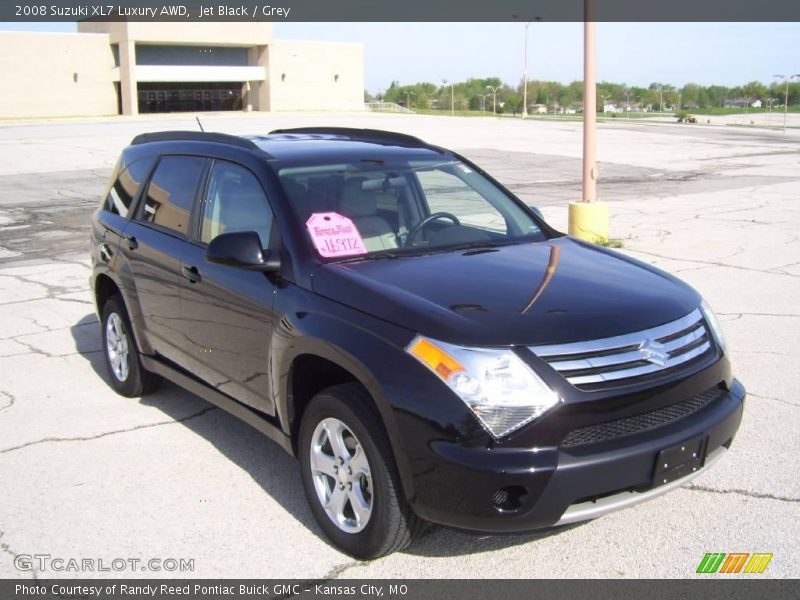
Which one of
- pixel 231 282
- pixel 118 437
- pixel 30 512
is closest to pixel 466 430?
pixel 231 282

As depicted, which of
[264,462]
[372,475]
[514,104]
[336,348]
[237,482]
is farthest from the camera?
[514,104]

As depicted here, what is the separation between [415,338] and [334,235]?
1.08 m

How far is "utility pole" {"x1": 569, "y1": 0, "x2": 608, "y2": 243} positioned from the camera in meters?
10.6

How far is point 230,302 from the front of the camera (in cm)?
439

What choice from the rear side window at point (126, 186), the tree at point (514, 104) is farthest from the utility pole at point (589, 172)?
the tree at point (514, 104)

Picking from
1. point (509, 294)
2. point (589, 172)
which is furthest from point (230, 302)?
point (589, 172)

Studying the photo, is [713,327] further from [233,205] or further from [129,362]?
[129,362]

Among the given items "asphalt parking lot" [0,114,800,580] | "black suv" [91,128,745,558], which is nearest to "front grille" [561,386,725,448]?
"black suv" [91,128,745,558]

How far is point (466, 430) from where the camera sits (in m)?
3.14

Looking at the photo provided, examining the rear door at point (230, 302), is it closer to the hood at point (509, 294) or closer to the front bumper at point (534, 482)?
the hood at point (509, 294)

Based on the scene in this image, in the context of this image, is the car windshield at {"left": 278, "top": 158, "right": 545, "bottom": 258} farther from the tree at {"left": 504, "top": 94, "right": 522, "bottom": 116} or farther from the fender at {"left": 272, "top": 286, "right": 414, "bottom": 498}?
the tree at {"left": 504, "top": 94, "right": 522, "bottom": 116}

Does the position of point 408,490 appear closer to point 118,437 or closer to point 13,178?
point 118,437

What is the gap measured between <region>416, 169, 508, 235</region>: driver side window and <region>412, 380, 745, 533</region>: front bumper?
185 centimetres
